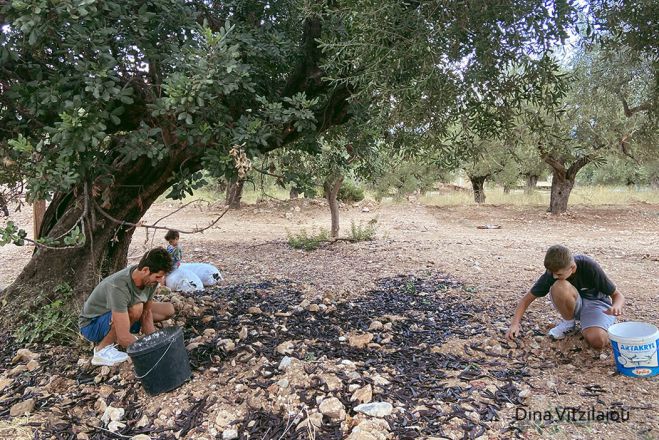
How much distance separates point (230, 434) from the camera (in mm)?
2539

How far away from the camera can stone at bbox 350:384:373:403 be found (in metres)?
2.76

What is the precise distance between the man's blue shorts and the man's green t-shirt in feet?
0.09

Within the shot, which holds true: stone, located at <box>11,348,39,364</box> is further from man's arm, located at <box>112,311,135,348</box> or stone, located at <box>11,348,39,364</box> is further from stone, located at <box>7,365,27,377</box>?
man's arm, located at <box>112,311,135,348</box>

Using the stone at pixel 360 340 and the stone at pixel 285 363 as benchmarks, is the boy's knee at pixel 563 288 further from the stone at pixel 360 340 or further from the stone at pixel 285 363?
the stone at pixel 285 363

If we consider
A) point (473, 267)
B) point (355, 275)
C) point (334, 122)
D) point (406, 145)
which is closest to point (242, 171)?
point (406, 145)

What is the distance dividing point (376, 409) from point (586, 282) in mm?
2052

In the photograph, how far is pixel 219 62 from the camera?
254cm

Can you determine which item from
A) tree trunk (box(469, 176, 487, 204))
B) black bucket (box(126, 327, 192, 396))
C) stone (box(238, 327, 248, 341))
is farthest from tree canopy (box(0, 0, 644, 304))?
tree trunk (box(469, 176, 487, 204))

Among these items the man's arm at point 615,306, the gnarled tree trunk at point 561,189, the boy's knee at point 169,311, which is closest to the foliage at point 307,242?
the boy's knee at point 169,311

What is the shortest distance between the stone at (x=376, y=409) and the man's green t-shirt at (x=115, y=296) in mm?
1860

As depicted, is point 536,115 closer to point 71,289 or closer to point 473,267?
point 473,267

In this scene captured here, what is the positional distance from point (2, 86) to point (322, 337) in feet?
9.94

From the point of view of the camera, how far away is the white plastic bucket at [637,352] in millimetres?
2805

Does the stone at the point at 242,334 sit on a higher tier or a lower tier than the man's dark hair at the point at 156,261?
lower
